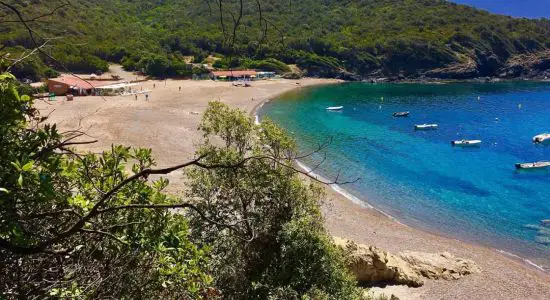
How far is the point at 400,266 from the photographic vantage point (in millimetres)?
18078

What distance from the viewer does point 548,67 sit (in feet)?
390

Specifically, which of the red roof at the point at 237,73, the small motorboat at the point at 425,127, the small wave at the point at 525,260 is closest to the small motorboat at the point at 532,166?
the small motorboat at the point at 425,127

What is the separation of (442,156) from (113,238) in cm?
4275

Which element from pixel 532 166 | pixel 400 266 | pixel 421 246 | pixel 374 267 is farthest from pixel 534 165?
pixel 374 267

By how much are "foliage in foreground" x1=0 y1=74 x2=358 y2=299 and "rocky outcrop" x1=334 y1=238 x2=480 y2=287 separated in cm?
526

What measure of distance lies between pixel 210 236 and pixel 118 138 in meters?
29.3

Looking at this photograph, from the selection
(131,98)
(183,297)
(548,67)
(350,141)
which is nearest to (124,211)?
(183,297)

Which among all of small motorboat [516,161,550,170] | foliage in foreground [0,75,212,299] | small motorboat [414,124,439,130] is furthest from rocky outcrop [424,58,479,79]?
foliage in foreground [0,75,212,299]

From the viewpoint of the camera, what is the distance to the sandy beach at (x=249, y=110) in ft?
60.9

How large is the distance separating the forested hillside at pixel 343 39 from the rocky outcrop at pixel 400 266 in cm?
7086

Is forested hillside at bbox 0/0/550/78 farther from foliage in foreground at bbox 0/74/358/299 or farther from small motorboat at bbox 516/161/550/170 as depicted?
foliage in foreground at bbox 0/74/358/299

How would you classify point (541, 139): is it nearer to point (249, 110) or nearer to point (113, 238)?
point (249, 110)

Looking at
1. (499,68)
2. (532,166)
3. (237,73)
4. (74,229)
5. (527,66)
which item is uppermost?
(527,66)

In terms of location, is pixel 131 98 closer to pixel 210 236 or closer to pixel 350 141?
pixel 350 141
